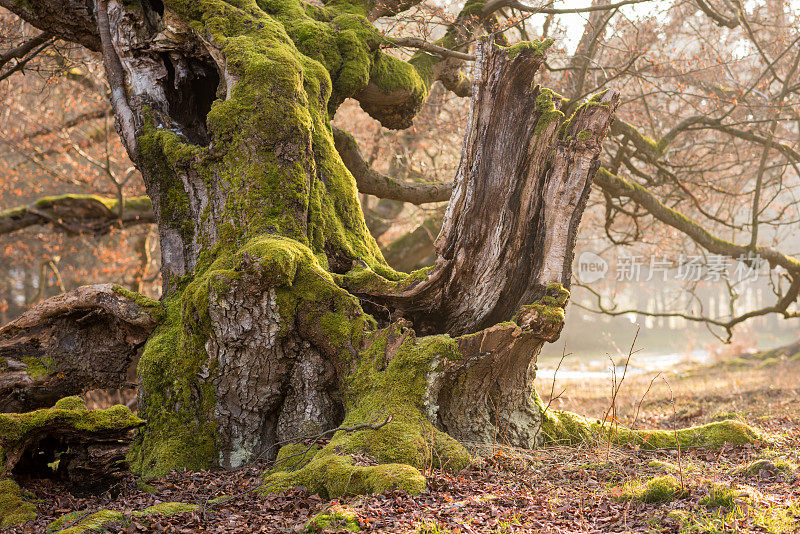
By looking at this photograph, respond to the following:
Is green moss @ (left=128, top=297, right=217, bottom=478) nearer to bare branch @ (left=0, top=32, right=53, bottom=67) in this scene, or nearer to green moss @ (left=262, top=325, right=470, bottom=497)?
green moss @ (left=262, top=325, right=470, bottom=497)

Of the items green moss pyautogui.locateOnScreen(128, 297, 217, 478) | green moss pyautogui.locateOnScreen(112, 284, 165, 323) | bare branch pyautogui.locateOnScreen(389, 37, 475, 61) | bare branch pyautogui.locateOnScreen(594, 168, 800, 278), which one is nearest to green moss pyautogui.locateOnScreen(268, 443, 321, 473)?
green moss pyautogui.locateOnScreen(128, 297, 217, 478)

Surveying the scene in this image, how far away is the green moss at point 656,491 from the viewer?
3.44 m

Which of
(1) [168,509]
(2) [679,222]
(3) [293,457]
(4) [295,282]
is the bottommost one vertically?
(1) [168,509]

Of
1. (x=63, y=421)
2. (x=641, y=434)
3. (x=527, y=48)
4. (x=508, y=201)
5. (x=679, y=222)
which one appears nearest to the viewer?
(x=63, y=421)

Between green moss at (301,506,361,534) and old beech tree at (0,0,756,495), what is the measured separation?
0.56 meters

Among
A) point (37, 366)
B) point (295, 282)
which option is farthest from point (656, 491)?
point (37, 366)

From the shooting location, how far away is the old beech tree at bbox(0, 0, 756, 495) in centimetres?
428

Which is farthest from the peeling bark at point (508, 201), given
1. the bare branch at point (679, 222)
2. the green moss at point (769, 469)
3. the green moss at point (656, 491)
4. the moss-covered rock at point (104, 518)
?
the bare branch at point (679, 222)

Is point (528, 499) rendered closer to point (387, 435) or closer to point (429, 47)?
point (387, 435)

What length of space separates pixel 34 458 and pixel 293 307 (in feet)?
6.72

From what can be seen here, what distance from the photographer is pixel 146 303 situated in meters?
4.98

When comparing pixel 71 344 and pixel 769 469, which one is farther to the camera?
pixel 71 344

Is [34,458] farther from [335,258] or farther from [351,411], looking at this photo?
[335,258]

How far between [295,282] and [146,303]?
1493 millimetres
